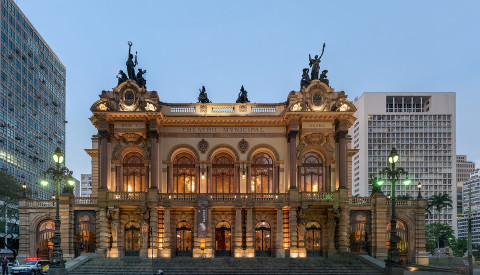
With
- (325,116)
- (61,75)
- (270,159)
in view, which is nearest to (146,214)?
(270,159)

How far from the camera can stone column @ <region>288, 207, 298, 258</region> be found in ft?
142

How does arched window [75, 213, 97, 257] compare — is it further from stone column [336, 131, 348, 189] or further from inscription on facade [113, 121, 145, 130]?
stone column [336, 131, 348, 189]

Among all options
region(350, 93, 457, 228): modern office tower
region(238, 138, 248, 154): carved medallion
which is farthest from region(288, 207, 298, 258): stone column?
region(350, 93, 457, 228): modern office tower

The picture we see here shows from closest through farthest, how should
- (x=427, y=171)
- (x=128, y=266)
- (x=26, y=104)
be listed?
(x=128, y=266) < (x=26, y=104) < (x=427, y=171)

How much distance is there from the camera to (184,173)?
4650 centimetres

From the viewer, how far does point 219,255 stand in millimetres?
44969

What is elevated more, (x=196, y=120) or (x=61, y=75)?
(x=61, y=75)

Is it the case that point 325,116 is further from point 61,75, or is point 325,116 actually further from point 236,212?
point 61,75

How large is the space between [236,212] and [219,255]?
4470mm

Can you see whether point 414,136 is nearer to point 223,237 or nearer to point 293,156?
point 293,156

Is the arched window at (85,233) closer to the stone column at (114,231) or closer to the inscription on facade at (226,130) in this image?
the stone column at (114,231)

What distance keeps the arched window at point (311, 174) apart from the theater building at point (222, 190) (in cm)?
9

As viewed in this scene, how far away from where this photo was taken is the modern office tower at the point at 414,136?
141m

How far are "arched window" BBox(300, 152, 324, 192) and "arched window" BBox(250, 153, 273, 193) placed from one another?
2978 mm
